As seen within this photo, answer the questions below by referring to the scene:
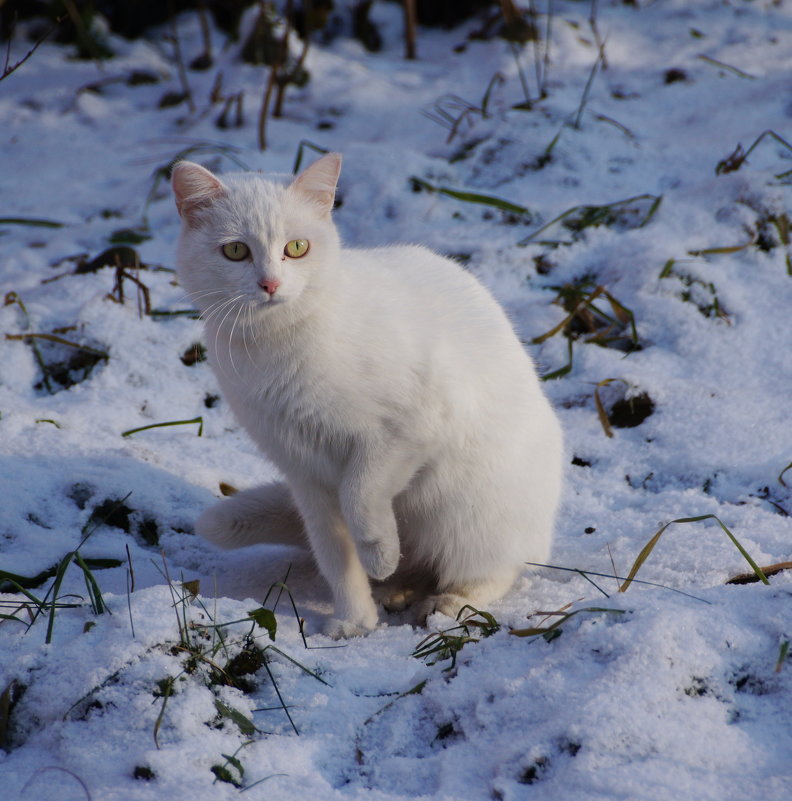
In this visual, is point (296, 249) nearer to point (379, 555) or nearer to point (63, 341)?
point (379, 555)

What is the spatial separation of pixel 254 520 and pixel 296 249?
0.84 metres

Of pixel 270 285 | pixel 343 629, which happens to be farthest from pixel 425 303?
pixel 343 629

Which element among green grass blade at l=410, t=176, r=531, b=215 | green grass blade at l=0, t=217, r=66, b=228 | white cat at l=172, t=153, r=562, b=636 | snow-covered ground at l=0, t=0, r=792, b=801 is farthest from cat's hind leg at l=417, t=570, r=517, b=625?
green grass blade at l=0, t=217, r=66, b=228

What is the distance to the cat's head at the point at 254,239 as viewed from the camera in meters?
2.16

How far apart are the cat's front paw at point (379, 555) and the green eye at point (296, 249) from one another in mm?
753

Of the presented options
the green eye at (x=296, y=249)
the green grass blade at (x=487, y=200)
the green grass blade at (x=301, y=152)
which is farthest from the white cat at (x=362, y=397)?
the green grass blade at (x=301, y=152)

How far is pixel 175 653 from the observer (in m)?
1.79

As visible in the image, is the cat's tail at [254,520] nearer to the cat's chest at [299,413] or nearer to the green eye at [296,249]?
the cat's chest at [299,413]

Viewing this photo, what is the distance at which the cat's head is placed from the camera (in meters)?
2.16

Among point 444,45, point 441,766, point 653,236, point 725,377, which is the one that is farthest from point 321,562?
point 444,45

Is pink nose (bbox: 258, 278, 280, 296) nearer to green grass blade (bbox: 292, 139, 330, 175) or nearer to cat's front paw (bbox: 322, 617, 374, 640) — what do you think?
cat's front paw (bbox: 322, 617, 374, 640)

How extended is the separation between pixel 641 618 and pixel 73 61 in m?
5.82

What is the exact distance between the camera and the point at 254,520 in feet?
8.54

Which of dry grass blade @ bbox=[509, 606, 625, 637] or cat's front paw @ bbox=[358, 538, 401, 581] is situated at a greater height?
dry grass blade @ bbox=[509, 606, 625, 637]
